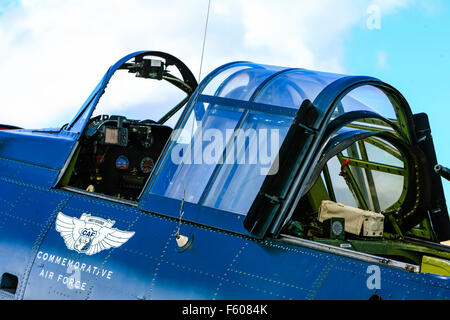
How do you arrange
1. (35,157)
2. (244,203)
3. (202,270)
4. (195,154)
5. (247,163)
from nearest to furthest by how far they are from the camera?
(202,270), (244,203), (247,163), (195,154), (35,157)

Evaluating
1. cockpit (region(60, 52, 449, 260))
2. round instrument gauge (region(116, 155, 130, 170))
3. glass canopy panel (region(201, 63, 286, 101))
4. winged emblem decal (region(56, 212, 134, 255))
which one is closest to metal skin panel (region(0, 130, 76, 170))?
cockpit (region(60, 52, 449, 260))

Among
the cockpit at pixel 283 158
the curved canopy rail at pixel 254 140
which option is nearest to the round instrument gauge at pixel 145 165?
the cockpit at pixel 283 158

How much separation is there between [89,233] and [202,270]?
1261mm

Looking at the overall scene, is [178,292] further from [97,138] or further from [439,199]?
[439,199]

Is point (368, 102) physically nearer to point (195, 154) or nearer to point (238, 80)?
point (238, 80)

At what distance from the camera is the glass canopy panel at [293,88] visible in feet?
16.1

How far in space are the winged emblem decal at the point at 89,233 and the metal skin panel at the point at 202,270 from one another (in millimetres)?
46

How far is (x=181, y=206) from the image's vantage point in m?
4.78

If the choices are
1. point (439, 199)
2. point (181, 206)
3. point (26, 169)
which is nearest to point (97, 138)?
point (26, 169)

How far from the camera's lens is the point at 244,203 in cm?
461

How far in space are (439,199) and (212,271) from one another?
119 inches

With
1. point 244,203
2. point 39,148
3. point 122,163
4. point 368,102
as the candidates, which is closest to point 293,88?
point 368,102

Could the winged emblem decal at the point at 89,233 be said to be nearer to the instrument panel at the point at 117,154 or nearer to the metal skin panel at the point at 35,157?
the metal skin panel at the point at 35,157

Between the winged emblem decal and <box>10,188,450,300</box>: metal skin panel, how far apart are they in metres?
0.05
